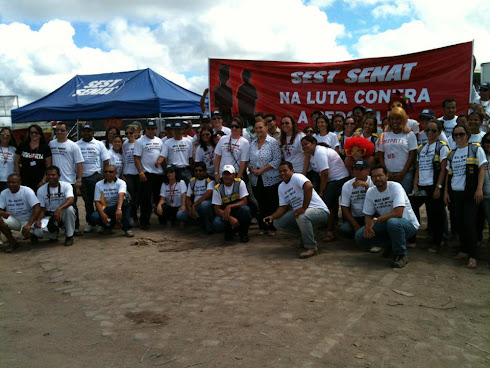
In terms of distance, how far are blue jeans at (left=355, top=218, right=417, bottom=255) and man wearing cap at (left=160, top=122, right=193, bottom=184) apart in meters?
3.44

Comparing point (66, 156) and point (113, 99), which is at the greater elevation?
point (113, 99)

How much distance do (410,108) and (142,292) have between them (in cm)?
524

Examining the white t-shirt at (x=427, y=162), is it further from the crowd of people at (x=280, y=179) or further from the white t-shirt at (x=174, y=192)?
the white t-shirt at (x=174, y=192)

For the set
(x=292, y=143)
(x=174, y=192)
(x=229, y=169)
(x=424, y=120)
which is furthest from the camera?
(x=174, y=192)

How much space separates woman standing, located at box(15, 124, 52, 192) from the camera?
678 cm

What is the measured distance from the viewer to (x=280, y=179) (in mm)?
6445

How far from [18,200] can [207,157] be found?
289cm

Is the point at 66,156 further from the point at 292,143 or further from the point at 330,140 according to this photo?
the point at 330,140

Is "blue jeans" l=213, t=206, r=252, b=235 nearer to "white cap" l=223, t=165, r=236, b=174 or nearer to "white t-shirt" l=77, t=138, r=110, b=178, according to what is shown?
"white cap" l=223, t=165, r=236, b=174

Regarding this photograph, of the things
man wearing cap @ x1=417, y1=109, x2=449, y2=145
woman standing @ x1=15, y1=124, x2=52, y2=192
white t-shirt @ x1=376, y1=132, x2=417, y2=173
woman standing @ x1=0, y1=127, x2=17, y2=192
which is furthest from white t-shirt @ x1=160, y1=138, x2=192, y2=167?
man wearing cap @ x1=417, y1=109, x2=449, y2=145

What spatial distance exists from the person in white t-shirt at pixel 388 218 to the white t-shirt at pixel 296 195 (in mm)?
678

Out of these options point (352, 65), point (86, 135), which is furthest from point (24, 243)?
point (352, 65)

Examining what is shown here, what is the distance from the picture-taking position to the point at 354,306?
12.7 feet

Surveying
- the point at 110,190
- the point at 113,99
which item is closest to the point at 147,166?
the point at 110,190
